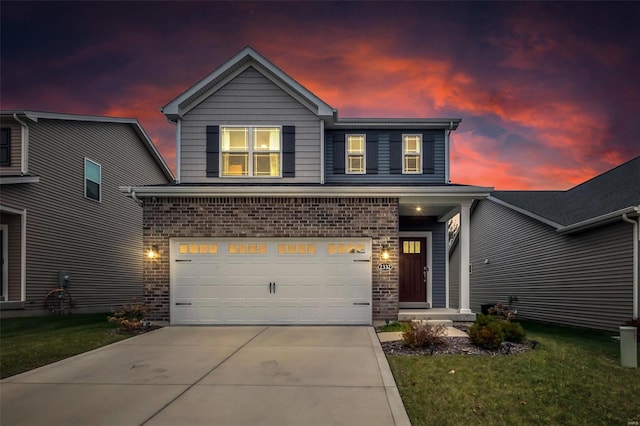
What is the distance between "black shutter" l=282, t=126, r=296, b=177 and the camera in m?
13.6

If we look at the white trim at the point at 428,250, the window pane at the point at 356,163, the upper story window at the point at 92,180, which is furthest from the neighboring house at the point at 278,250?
the upper story window at the point at 92,180

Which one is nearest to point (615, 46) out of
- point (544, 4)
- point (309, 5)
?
point (544, 4)

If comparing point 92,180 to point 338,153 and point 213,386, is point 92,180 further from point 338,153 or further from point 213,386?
point 213,386

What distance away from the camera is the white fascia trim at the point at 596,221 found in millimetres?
10863

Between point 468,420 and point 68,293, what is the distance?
15.5m

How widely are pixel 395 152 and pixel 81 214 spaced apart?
12.3 meters

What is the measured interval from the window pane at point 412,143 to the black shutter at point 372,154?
1028 millimetres

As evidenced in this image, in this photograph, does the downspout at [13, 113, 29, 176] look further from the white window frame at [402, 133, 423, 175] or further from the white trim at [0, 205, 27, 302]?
the white window frame at [402, 133, 423, 175]

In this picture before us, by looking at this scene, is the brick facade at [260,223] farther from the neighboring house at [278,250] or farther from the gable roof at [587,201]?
the gable roof at [587,201]

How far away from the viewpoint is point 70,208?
54.3 feet

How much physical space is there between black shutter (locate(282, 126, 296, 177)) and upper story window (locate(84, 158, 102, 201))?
29.3 feet

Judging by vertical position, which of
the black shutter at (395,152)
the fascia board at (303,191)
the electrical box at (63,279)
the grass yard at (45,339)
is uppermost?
the black shutter at (395,152)

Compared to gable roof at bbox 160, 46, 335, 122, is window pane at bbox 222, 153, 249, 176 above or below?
below

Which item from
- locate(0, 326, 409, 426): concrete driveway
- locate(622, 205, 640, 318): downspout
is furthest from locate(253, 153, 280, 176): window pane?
locate(622, 205, 640, 318): downspout
